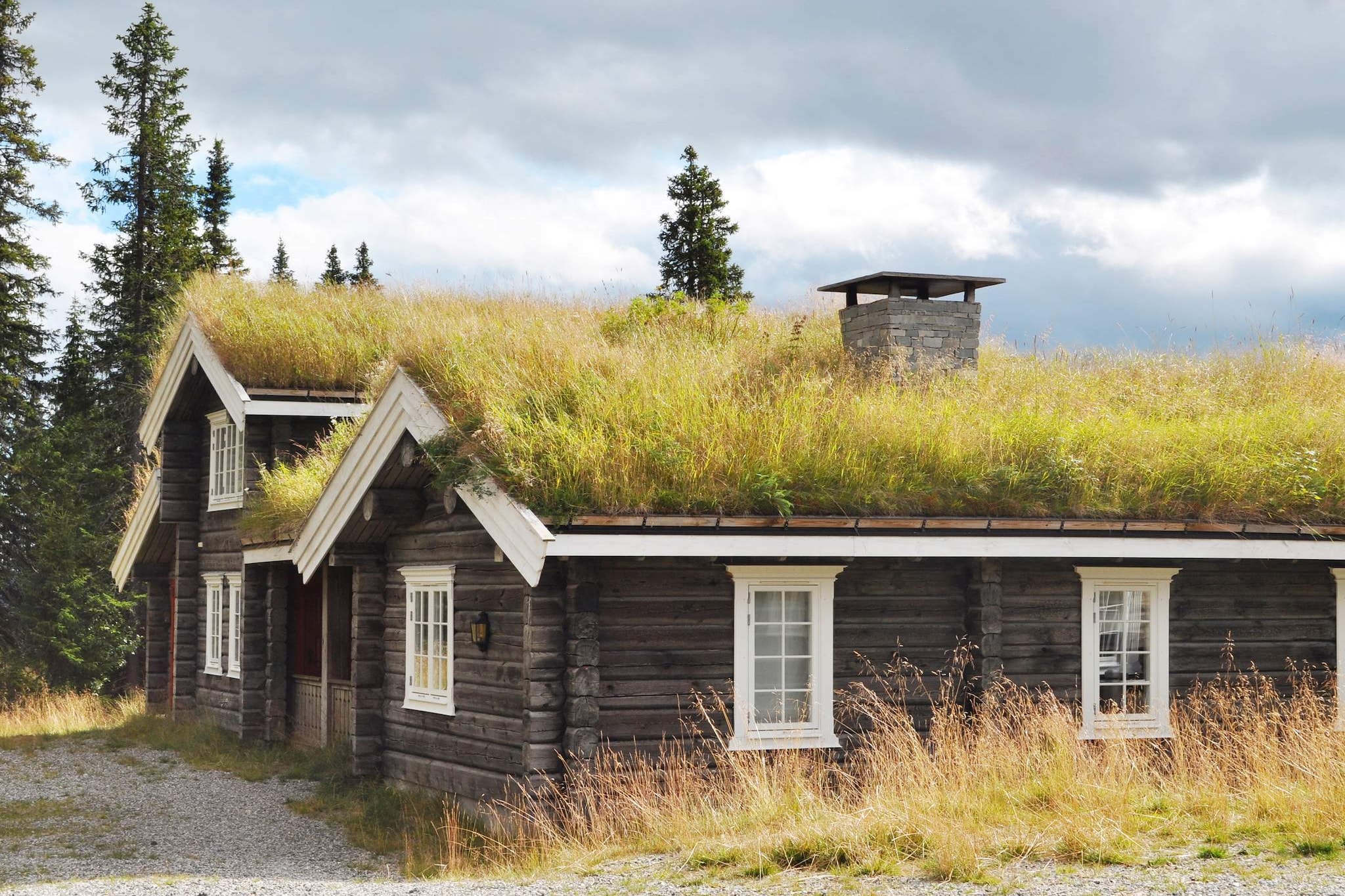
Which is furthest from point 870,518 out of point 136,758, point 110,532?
point 110,532

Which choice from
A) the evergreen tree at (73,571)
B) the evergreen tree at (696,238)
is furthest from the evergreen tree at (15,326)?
the evergreen tree at (696,238)

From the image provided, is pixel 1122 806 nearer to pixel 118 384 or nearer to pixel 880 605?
pixel 880 605

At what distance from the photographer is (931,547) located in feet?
41.0

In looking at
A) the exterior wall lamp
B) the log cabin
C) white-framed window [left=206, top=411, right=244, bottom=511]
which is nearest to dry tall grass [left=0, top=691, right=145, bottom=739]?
white-framed window [left=206, top=411, right=244, bottom=511]

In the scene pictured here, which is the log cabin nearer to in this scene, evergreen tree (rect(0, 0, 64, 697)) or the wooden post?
the wooden post

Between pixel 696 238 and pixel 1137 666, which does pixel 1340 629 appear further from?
pixel 696 238

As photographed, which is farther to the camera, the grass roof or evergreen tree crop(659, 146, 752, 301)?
evergreen tree crop(659, 146, 752, 301)

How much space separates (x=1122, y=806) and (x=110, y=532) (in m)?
28.1

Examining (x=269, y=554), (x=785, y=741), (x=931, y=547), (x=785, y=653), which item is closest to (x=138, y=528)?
(x=269, y=554)

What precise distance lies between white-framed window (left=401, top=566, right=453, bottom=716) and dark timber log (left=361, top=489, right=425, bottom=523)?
64 centimetres

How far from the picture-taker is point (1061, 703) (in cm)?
1338

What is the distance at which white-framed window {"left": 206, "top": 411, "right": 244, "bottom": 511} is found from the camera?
21.8 meters

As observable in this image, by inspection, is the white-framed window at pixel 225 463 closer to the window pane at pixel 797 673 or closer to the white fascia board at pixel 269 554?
the white fascia board at pixel 269 554

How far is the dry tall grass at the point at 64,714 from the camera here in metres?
23.3
